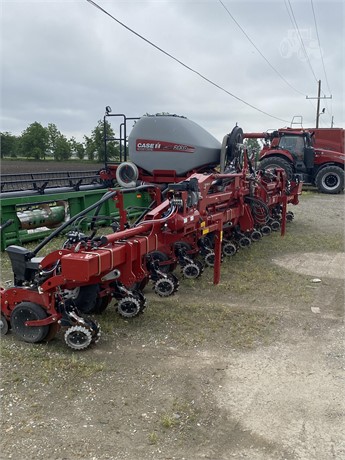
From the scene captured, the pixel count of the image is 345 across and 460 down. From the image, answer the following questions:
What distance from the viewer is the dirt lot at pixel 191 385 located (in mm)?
2391

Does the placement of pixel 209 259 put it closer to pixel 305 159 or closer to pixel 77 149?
pixel 305 159

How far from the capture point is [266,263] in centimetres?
613

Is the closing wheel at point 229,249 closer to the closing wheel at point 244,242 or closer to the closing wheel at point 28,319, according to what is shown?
the closing wheel at point 244,242

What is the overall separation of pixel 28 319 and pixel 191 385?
1.40 metres

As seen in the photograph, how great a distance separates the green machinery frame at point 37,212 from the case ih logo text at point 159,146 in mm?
1004

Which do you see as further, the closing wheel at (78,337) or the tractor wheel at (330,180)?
the tractor wheel at (330,180)

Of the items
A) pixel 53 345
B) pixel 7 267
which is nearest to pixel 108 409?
pixel 53 345

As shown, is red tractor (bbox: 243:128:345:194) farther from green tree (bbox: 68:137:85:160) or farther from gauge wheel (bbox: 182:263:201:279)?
green tree (bbox: 68:137:85:160)

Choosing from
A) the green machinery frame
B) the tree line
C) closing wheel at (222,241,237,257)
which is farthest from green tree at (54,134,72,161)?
closing wheel at (222,241,237,257)

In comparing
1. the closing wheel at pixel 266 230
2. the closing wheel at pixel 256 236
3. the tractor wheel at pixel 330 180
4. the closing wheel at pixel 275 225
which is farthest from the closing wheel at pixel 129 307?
the tractor wheel at pixel 330 180

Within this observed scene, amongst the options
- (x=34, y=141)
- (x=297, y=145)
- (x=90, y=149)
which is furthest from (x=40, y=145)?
(x=297, y=145)

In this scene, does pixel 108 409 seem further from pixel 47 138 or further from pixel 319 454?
pixel 47 138

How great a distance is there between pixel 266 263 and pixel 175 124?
2731 mm

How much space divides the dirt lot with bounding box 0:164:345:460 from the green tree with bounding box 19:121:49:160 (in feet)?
115
